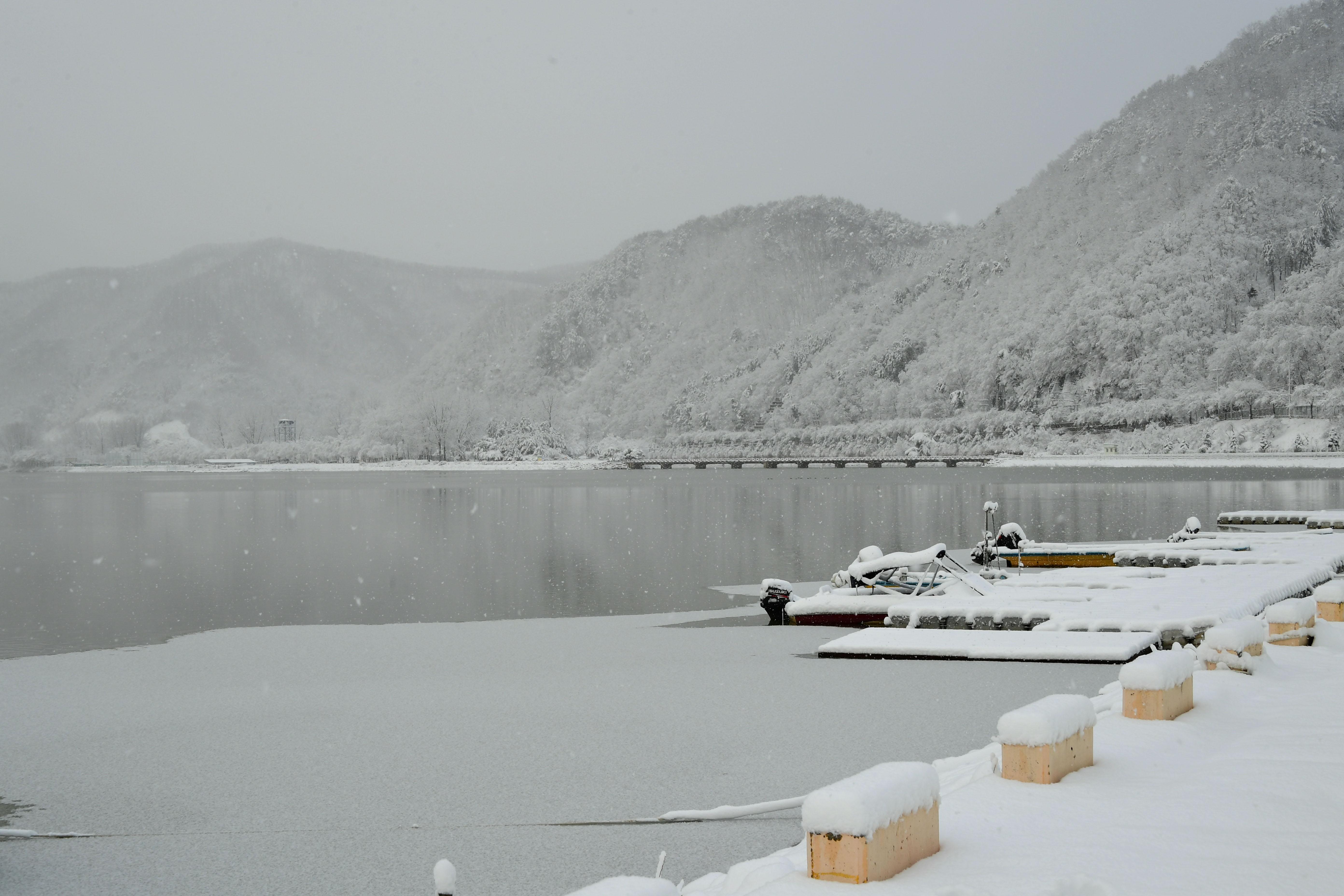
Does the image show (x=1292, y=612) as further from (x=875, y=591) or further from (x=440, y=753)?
(x=440, y=753)

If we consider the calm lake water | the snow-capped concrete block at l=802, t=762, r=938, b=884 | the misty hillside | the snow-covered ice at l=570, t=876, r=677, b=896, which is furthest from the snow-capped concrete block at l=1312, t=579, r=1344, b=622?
the misty hillside

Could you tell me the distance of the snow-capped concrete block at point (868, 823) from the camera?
482 centimetres

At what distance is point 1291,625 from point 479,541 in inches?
1258

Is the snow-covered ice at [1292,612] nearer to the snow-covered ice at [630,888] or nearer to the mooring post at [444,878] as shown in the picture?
the snow-covered ice at [630,888]

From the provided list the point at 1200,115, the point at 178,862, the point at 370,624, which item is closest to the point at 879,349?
the point at 1200,115

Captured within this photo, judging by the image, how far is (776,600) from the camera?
62.8ft

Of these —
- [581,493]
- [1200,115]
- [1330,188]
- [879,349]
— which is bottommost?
[581,493]

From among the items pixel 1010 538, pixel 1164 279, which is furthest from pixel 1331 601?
pixel 1164 279

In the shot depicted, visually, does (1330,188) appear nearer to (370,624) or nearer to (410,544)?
(410,544)

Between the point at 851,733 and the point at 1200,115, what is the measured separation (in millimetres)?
195158

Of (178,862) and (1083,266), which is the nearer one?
(178,862)

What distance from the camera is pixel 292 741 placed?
10.4 metres

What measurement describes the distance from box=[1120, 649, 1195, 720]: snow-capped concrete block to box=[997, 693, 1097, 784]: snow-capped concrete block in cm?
157

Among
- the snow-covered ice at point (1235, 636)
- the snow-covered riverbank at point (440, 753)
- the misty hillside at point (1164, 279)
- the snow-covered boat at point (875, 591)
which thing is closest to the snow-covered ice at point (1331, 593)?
the snow-covered riverbank at point (440, 753)
